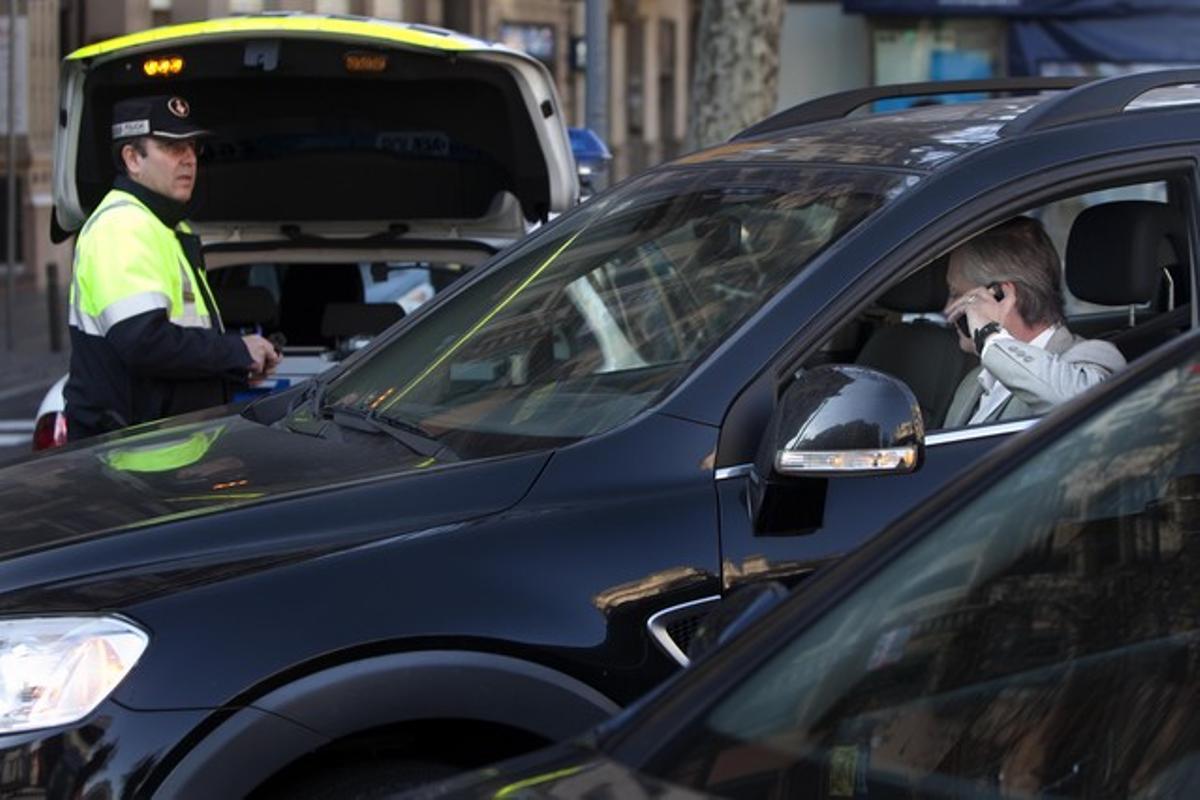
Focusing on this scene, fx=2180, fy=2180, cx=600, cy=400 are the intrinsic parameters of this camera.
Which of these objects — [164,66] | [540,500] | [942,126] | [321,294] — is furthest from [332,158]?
[540,500]

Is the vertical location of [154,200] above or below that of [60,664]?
above

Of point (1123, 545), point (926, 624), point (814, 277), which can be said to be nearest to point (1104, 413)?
point (1123, 545)

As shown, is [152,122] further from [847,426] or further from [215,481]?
[847,426]

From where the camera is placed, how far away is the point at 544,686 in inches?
140

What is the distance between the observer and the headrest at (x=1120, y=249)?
14.6 feet

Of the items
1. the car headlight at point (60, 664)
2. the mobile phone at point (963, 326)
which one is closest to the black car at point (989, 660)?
the car headlight at point (60, 664)

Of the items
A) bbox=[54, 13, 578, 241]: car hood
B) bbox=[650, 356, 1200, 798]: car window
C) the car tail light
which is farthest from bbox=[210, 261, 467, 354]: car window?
bbox=[650, 356, 1200, 798]: car window

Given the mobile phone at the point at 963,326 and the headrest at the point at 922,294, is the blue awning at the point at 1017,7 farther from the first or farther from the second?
the mobile phone at the point at 963,326

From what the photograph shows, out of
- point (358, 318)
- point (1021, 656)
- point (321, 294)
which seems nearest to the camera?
point (1021, 656)

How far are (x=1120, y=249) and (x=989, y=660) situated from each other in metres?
2.13

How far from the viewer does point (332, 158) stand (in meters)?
7.95

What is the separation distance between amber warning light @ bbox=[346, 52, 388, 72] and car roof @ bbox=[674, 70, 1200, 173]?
2.35 m

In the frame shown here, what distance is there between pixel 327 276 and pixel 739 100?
399 inches

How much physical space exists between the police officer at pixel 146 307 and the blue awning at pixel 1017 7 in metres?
16.9
